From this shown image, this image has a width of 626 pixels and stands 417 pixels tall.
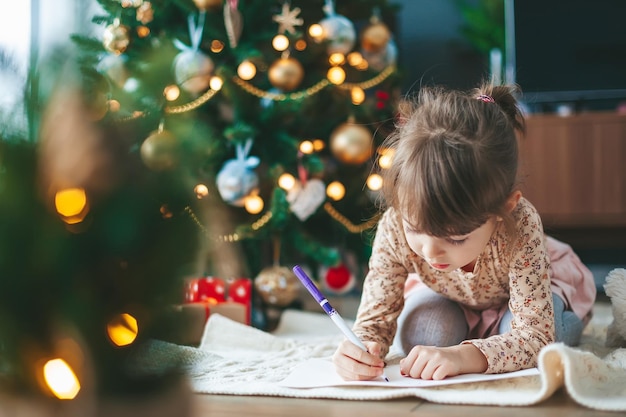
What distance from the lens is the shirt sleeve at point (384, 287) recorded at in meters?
1.25

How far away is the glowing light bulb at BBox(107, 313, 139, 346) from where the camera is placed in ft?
1.92

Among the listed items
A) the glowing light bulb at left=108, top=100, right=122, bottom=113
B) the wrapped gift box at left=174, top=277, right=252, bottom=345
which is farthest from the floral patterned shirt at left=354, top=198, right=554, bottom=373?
the glowing light bulb at left=108, top=100, right=122, bottom=113

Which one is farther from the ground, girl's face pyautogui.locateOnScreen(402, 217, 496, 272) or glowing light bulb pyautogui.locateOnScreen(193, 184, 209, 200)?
girl's face pyautogui.locateOnScreen(402, 217, 496, 272)

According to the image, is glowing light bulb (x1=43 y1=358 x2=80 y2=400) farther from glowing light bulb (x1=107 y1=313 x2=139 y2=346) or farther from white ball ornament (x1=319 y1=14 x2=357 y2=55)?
white ball ornament (x1=319 y1=14 x2=357 y2=55)

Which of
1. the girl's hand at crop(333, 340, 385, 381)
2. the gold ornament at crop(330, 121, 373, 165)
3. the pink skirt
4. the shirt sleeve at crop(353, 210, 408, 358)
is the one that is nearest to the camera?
the girl's hand at crop(333, 340, 385, 381)

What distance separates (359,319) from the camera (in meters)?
1.27

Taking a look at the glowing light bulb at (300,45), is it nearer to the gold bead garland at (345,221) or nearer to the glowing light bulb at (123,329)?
the gold bead garland at (345,221)

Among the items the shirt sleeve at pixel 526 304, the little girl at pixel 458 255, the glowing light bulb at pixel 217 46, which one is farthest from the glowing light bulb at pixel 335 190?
the shirt sleeve at pixel 526 304

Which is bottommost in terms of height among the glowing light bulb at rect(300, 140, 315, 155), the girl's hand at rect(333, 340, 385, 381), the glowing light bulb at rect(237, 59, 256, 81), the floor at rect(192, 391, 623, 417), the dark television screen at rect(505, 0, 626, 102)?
the floor at rect(192, 391, 623, 417)

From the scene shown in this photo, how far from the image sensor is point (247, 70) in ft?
6.54

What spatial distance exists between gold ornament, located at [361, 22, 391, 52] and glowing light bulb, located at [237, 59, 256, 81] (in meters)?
0.34

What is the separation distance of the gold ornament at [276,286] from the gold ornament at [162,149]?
1.39m

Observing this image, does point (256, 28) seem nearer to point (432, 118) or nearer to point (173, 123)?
point (432, 118)

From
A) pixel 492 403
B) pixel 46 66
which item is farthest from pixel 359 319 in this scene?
pixel 46 66
